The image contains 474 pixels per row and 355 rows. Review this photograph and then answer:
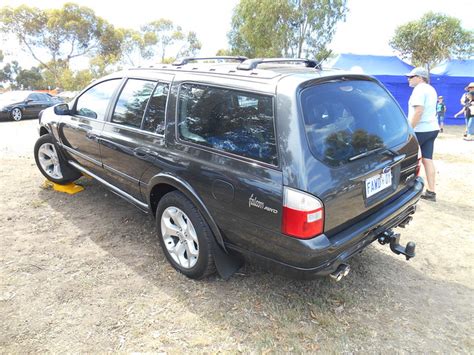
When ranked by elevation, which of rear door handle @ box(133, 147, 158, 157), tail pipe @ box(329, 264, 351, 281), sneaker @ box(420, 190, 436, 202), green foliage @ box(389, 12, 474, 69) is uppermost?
green foliage @ box(389, 12, 474, 69)

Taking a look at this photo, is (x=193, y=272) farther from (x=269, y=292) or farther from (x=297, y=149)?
(x=297, y=149)

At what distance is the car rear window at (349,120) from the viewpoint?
2289 millimetres

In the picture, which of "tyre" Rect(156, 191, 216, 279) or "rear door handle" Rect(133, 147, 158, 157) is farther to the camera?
"rear door handle" Rect(133, 147, 158, 157)

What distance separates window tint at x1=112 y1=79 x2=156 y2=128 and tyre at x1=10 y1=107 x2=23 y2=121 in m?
13.2

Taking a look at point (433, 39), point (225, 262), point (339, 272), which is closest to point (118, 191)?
point (225, 262)

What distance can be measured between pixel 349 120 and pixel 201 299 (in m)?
1.78

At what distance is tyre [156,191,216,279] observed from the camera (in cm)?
271

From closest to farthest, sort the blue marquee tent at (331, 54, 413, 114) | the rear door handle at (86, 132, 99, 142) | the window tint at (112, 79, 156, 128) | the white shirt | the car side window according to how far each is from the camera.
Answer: the window tint at (112, 79, 156, 128), the rear door handle at (86, 132, 99, 142), the white shirt, the car side window, the blue marquee tent at (331, 54, 413, 114)

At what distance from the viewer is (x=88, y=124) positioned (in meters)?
3.92

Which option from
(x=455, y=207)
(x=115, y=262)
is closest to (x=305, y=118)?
(x=115, y=262)

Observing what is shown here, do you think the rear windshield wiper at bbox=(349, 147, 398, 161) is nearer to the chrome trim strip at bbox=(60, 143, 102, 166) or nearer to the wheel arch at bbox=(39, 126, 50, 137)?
the chrome trim strip at bbox=(60, 143, 102, 166)

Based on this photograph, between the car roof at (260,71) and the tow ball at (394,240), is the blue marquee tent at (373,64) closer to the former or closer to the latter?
the car roof at (260,71)

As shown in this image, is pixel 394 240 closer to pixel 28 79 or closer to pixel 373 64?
pixel 373 64

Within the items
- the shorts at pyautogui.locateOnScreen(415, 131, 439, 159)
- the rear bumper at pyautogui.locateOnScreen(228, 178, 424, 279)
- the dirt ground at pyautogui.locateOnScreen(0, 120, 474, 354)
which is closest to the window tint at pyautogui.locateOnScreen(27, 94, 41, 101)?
the dirt ground at pyautogui.locateOnScreen(0, 120, 474, 354)
